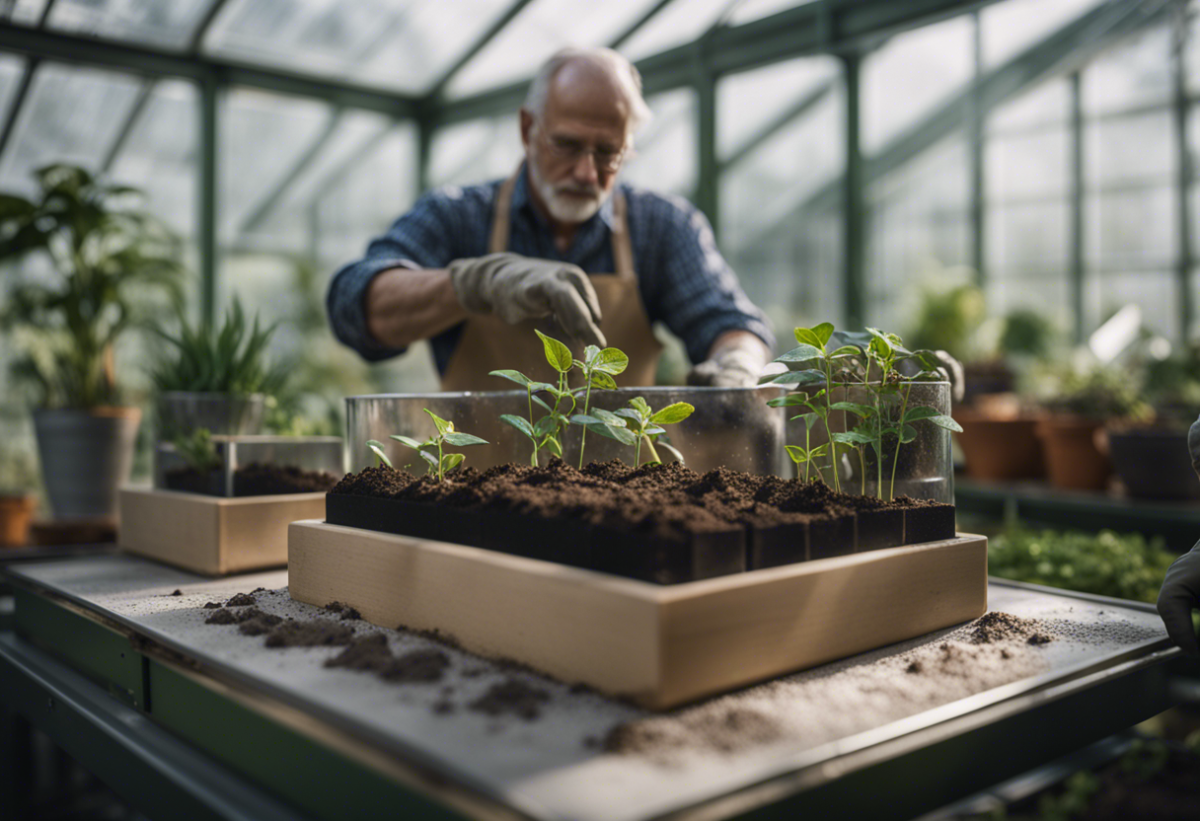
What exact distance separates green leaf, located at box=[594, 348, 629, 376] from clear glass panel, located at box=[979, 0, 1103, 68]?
3230 mm

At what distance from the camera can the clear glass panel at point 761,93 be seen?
140 inches

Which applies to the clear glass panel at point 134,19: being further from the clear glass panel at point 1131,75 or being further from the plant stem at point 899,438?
the clear glass panel at point 1131,75

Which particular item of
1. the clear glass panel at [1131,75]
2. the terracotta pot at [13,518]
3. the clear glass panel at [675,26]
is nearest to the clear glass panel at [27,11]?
the terracotta pot at [13,518]

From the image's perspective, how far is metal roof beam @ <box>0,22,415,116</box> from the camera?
11.2 feet

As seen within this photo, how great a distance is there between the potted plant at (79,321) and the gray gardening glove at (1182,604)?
286 centimetres

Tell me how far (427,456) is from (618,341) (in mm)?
945

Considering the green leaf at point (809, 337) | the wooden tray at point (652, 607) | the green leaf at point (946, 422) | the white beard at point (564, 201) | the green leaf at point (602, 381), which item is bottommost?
the wooden tray at point (652, 607)

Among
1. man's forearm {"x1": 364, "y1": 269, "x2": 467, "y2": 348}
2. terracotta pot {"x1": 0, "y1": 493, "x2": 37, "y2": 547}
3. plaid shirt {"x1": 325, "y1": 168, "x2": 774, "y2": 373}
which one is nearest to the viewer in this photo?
man's forearm {"x1": 364, "y1": 269, "x2": 467, "y2": 348}

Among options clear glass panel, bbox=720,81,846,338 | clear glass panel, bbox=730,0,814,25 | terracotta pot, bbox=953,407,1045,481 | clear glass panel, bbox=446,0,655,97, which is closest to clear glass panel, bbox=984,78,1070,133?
clear glass panel, bbox=720,81,846,338

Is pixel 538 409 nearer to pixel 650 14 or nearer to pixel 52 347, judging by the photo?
pixel 52 347

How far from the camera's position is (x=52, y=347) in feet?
9.94

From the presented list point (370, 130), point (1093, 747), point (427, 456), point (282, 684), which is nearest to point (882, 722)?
point (1093, 747)

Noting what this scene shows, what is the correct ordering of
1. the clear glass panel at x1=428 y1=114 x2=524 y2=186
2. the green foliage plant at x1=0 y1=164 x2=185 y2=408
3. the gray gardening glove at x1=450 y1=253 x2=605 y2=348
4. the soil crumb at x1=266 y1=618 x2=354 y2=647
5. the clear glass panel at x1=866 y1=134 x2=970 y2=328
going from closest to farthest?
1. the soil crumb at x1=266 y1=618 x2=354 y2=647
2. the gray gardening glove at x1=450 y1=253 x2=605 y2=348
3. the green foliage plant at x1=0 y1=164 x2=185 y2=408
4. the clear glass panel at x1=866 y1=134 x2=970 y2=328
5. the clear glass panel at x1=428 y1=114 x2=524 y2=186

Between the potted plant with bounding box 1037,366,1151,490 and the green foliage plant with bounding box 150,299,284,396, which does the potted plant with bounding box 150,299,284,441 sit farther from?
the potted plant with bounding box 1037,366,1151,490
